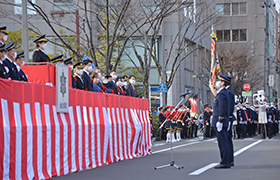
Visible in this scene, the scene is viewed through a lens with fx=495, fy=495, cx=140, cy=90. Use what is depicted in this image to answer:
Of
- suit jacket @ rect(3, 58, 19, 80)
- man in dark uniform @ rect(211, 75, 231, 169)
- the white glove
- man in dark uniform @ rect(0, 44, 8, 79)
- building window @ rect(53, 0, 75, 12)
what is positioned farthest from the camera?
building window @ rect(53, 0, 75, 12)

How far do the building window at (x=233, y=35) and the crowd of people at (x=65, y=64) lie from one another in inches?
1938

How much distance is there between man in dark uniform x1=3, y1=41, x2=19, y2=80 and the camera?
29.9 ft

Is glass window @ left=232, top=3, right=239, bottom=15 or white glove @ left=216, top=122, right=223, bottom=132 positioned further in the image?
glass window @ left=232, top=3, right=239, bottom=15

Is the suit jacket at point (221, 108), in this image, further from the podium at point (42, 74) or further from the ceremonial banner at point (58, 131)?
the podium at point (42, 74)

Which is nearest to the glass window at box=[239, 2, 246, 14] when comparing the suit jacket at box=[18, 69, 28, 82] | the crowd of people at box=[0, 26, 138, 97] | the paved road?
the crowd of people at box=[0, 26, 138, 97]

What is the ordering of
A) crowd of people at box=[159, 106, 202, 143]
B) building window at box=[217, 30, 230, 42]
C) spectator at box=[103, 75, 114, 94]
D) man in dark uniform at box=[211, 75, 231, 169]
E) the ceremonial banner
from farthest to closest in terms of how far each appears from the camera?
building window at box=[217, 30, 230, 42] < crowd of people at box=[159, 106, 202, 143] < spectator at box=[103, 75, 114, 94] < man in dark uniform at box=[211, 75, 231, 169] < the ceremonial banner

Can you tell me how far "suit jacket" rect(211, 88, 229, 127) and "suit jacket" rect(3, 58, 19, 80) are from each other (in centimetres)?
446

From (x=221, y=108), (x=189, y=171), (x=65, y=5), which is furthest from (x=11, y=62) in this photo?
(x=65, y=5)

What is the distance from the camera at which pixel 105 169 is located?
429 inches

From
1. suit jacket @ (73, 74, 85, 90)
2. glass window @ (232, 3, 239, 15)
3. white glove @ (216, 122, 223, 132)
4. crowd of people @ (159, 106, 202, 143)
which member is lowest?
crowd of people @ (159, 106, 202, 143)

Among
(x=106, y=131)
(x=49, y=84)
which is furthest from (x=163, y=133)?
(x=49, y=84)

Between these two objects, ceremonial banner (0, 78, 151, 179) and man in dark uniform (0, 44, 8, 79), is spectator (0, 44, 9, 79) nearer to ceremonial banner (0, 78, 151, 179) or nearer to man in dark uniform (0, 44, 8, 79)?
man in dark uniform (0, 44, 8, 79)

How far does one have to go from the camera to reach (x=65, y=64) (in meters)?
11.5

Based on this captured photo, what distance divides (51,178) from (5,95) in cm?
213
